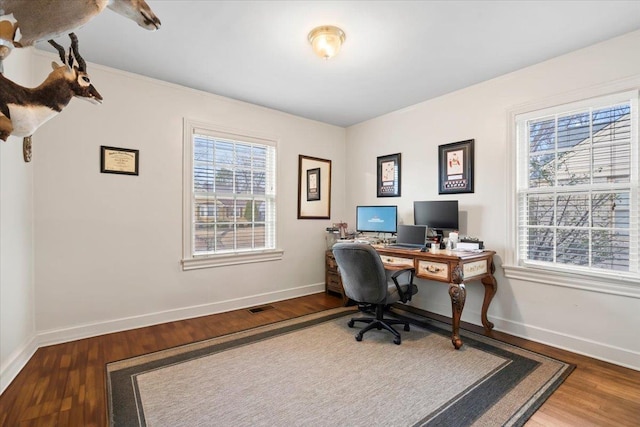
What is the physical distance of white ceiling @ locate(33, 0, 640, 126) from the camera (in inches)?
79.4

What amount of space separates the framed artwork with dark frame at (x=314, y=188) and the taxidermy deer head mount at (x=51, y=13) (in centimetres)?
341

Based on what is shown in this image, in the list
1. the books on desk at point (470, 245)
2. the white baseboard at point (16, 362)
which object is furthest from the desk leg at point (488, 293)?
the white baseboard at point (16, 362)

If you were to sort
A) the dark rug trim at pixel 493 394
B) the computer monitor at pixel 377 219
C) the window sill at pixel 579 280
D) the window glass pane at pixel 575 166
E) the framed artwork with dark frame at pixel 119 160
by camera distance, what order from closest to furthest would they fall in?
the dark rug trim at pixel 493 394, the window sill at pixel 579 280, the window glass pane at pixel 575 166, the framed artwork with dark frame at pixel 119 160, the computer monitor at pixel 377 219

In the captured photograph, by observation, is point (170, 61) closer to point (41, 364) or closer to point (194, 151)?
point (194, 151)

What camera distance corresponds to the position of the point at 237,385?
6.68 feet

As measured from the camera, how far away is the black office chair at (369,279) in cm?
257

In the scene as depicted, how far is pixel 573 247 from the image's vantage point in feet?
8.57

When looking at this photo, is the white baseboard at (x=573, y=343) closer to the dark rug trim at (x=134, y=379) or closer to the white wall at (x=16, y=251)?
the dark rug trim at (x=134, y=379)

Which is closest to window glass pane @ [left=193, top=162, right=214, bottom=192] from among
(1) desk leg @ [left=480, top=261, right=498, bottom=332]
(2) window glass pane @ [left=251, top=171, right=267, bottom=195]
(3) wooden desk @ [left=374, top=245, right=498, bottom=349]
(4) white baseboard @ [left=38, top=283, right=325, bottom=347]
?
(2) window glass pane @ [left=251, top=171, right=267, bottom=195]

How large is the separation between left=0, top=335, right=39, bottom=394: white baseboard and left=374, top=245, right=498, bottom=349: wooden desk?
2.92 meters

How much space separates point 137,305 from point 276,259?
1620mm

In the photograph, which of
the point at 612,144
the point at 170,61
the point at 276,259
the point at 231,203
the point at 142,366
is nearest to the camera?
the point at 142,366

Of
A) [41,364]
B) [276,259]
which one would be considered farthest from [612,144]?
[41,364]

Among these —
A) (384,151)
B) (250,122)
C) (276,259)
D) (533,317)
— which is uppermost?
(250,122)
